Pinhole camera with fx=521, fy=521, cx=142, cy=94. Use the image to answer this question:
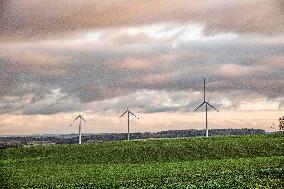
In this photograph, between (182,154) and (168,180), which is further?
(182,154)

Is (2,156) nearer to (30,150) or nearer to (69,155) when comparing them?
(30,150)

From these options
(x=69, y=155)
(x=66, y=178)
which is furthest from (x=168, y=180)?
(x=69, y=155)

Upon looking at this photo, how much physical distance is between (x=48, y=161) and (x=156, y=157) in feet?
68.6

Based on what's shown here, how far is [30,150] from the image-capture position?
399 ft

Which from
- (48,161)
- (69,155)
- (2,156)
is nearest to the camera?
(48,161)

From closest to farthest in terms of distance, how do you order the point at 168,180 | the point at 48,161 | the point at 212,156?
the point at 168,180 < the point at 212,156 < the point at 48,161

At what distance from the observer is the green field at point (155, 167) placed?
52562 millimetres

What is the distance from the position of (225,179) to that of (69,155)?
57.4 meters

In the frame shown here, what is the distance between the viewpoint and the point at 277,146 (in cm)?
9512

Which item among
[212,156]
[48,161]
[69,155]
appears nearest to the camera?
[212,156]

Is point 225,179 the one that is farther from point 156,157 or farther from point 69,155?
point 69,155

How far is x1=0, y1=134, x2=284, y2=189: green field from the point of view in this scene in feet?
172

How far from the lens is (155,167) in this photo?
72.0m

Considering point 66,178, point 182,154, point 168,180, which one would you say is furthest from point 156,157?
point 168,180
